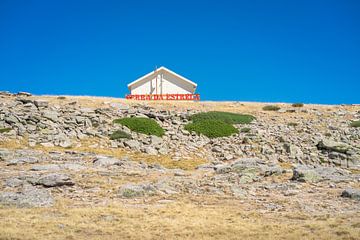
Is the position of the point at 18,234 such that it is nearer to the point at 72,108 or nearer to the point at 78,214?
the point at 78,214

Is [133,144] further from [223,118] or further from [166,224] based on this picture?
[166,224]

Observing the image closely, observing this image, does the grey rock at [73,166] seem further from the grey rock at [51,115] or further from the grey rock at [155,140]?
the grey rock at [51,115]

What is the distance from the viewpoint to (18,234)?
1098 cm

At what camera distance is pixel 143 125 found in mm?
30672

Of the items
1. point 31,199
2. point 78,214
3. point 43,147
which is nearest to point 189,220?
point 78,214

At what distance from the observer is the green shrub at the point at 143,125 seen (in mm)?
30062

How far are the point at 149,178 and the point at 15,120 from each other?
14169 mm

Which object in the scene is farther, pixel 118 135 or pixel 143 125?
pixel 143 125

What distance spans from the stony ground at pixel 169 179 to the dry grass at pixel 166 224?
0.10 ft

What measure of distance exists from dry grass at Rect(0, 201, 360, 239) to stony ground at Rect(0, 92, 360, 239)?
1.2 inches

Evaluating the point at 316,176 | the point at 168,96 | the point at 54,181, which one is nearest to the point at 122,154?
the point at 54,181

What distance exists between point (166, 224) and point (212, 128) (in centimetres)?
2024

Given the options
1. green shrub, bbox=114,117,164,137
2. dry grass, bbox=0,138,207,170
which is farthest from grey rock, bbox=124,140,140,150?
green shrub, bbox=114,117,164,137

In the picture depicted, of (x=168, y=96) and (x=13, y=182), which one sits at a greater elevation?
(x=168, y=96)
